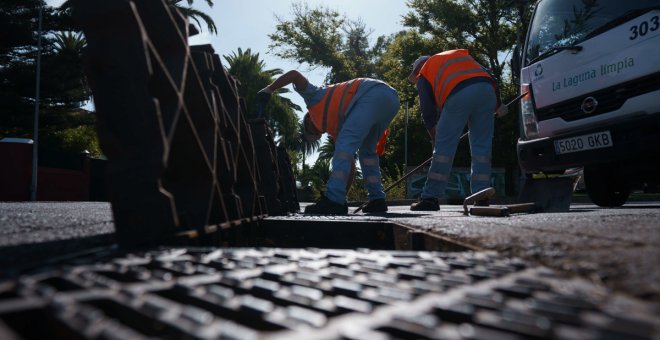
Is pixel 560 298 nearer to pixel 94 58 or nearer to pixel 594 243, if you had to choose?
pixel 594 243

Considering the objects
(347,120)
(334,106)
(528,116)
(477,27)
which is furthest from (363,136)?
(477,27)

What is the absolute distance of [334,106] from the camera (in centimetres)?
560

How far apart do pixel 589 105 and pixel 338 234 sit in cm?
337

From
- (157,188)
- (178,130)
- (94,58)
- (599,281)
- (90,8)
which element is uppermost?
(90,8)

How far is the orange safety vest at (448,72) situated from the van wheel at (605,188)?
203 centimetres

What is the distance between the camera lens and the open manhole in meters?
2.65

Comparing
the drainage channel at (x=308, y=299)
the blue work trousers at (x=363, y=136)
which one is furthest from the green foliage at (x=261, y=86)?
the drainage channel at (x=308, y=299)

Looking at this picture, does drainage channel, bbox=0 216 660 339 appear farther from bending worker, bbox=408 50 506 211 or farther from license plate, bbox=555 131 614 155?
bending worker, bbox=408 50 506 211

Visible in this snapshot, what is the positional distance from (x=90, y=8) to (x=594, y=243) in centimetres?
189

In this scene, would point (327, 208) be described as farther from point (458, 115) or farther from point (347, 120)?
point (458, 115)

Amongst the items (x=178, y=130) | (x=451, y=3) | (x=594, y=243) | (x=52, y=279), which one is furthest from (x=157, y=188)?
(x=451, y=3)

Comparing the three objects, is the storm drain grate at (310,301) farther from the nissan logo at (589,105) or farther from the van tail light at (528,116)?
the van tail light at (528,116)

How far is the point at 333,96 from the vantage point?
5609 mm

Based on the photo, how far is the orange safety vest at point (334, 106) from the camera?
18.1 ft
